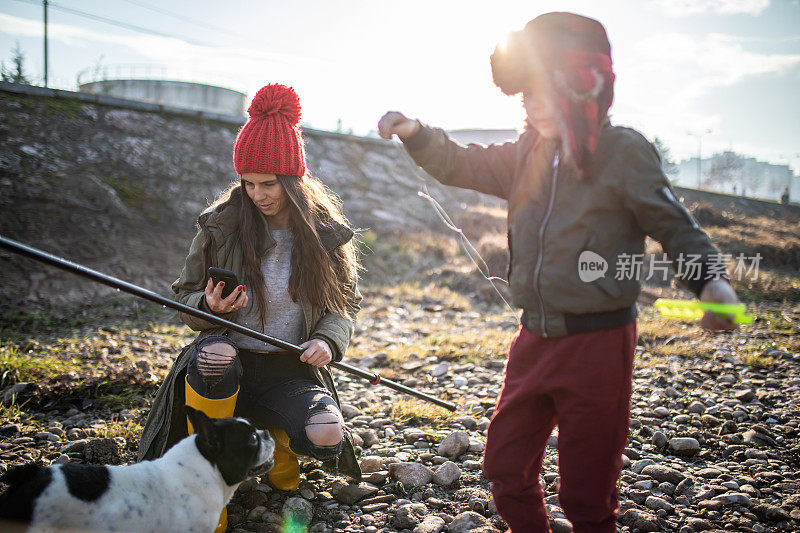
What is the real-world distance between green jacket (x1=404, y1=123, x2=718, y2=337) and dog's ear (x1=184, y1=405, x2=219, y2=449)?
47.2 inches

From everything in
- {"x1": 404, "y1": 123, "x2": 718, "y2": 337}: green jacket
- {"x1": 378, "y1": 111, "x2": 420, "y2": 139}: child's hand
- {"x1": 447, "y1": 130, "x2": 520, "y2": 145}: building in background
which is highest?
{"x1": 447, "y1": 130, "x2": 520, "y2": 145}: building in background

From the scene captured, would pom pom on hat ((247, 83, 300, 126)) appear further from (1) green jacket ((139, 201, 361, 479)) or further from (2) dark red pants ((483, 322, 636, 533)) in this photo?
(2) dark red pants ((483, 322, 636, 533))

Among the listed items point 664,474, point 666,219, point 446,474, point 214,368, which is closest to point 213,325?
point 214,368

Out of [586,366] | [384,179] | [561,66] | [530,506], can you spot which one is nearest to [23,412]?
[530,506]

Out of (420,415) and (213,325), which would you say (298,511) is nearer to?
(213,325)

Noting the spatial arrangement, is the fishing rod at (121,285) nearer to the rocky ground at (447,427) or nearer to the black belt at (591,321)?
the rocky ground at (447,427)

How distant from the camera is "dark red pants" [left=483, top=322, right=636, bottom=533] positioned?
1700 millimetres

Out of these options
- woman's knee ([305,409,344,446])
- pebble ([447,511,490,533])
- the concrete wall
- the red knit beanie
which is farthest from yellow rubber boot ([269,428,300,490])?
the concrete wall

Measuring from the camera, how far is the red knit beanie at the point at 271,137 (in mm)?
2523

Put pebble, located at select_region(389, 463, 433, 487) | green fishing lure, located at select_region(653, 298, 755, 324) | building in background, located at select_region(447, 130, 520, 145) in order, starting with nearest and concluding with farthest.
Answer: green fishing lure, located at select_region(653, 298, 755, 324) → pebble, located at select_region(389, 463, 433, 487) → building in background, located at select_region(447, 130, 520, 145)

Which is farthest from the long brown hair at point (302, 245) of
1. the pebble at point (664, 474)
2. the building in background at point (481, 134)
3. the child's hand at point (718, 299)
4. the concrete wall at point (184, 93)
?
the building in background at point (481, 134)

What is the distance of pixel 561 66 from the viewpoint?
5.67ft

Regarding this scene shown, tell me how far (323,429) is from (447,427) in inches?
54.0

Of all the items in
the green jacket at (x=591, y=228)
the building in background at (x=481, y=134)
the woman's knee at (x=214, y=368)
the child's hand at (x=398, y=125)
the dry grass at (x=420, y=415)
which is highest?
the building in background at (x=481, y=134)
